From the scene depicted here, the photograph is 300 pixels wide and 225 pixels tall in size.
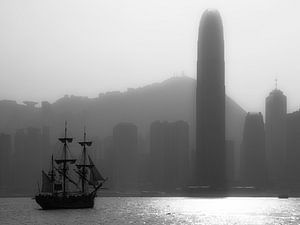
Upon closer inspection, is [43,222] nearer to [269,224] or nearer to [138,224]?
[138,224]

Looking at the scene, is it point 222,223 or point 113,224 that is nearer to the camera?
point 113,224

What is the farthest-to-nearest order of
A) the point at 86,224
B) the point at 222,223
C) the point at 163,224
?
the point at 222,223, the point at 163,224, the point at 86,224

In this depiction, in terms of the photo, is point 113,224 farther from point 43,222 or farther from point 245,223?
point 245,223

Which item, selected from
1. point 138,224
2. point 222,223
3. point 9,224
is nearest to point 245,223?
point 222,223

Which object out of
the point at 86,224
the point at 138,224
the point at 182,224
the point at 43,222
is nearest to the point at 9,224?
the point at 43,222

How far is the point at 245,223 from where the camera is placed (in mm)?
180625

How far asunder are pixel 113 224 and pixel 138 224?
627 centimetres

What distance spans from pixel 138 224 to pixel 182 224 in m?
12.4

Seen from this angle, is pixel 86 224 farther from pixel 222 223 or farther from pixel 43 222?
pixel 222 223

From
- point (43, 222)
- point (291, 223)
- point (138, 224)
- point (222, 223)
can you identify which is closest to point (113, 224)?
point (138, 224)

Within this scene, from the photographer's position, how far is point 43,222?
169 metres

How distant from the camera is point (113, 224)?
6570 inches

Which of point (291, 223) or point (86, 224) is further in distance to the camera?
point (291, 223)

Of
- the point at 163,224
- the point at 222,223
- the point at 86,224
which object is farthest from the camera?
the point at 222,223
